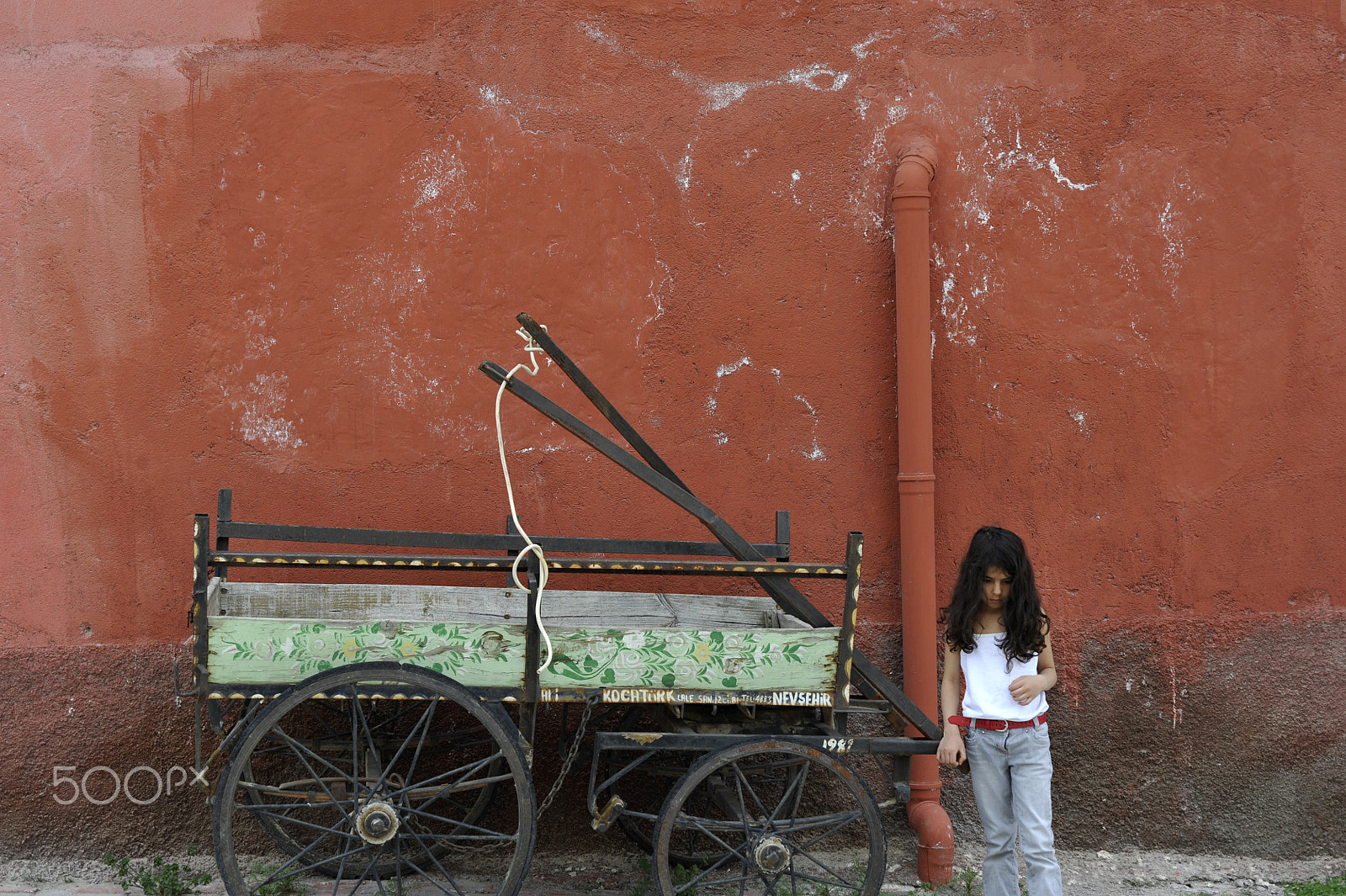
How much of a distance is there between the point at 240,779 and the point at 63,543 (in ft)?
4.87

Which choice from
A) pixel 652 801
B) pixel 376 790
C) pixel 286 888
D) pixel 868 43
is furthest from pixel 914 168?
pixel 286 888

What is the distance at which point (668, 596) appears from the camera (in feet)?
12.5

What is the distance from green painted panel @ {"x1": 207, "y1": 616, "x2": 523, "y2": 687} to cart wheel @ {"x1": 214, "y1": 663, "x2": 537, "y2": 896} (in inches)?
3.1

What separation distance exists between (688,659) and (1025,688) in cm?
Answer: 98

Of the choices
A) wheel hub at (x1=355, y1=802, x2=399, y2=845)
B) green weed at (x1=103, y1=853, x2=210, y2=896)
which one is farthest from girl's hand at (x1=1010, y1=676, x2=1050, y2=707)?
green weed at (x1=103, y1=853, x2=210, y2=896)

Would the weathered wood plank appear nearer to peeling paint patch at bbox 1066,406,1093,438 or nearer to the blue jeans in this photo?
the blue jeans

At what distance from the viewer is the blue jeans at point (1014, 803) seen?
2863 millimetres

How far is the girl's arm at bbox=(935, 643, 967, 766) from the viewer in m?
2.97

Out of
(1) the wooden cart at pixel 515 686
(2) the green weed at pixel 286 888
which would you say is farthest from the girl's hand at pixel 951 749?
(2) the green weed at pixel 286 888

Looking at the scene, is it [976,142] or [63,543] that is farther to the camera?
[976,142]

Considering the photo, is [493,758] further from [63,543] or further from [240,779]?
[63,543]

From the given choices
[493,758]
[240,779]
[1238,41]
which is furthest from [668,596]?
[1238,41]

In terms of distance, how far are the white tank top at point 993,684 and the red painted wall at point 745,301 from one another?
3.14ft

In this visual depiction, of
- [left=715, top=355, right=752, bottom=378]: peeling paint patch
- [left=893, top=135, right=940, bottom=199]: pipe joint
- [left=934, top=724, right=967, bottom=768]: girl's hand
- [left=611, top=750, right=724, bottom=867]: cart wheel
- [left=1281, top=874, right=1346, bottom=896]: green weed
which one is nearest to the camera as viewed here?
[left=934, top=724, right=967, bottom=768]: girl's hand
